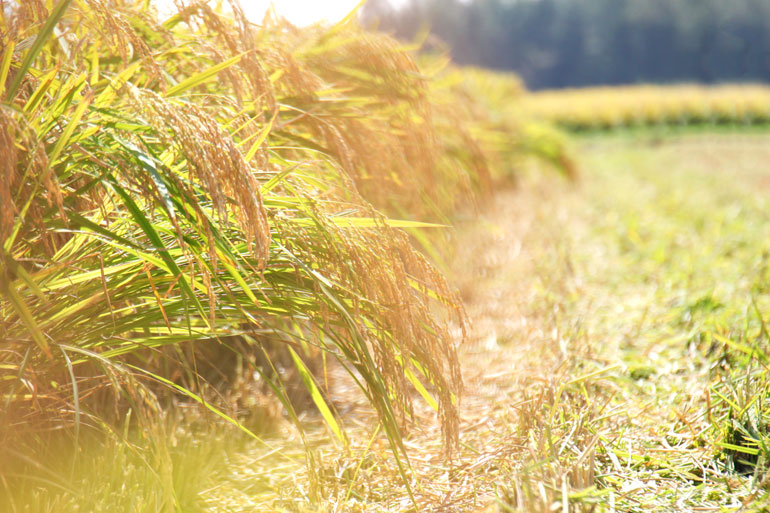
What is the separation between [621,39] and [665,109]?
3332 cm

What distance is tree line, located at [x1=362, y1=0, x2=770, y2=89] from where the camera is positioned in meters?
44.2

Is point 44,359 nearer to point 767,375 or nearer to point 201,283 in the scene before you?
point 201,283

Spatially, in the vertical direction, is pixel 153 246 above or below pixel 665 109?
below

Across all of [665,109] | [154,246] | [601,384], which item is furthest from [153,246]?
[665,109]

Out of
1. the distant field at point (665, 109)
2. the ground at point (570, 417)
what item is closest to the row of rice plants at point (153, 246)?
the ground at point (570, 417)

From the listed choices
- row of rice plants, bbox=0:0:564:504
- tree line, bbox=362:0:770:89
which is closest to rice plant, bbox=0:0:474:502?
row of rice plants, bbox=0:0:564:504

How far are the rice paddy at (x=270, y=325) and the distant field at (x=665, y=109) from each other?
52.1 feet

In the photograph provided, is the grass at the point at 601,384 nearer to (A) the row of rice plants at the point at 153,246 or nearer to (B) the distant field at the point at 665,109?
(A) the row of rice plants at the point at 153,246

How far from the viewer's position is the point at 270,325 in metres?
0.98

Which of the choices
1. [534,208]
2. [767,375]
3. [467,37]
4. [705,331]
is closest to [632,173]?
[534,208]

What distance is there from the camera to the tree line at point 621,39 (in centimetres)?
4416

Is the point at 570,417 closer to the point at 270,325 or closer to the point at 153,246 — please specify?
the point at 270,325

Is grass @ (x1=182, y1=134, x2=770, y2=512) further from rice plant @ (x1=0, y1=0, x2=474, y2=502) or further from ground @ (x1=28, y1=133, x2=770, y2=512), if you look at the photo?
rice plant @ (x1=0, y1=0, x2=474, y2=502)

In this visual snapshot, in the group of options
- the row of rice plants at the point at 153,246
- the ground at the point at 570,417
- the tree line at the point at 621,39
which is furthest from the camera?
the tree line at the point at 621,39
